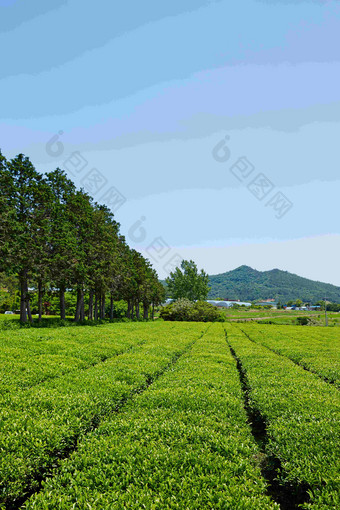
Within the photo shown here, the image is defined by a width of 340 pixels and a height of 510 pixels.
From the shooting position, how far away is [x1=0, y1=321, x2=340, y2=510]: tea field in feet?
16.6

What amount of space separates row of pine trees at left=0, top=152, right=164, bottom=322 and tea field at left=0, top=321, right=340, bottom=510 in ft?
64.1

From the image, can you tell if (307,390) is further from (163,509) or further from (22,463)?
(22,463)

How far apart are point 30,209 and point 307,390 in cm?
3178

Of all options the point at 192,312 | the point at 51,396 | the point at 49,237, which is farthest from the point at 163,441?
the point at 192,312

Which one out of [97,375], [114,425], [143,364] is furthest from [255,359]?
[114,425]

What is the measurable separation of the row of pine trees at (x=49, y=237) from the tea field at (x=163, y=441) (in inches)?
770

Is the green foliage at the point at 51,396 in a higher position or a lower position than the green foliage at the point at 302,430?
higher

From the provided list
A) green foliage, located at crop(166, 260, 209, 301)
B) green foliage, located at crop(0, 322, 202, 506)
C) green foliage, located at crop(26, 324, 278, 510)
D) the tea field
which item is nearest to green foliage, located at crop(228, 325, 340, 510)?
the tea field

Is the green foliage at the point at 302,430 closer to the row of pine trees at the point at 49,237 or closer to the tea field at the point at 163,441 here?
the tea field at the point at 163,441

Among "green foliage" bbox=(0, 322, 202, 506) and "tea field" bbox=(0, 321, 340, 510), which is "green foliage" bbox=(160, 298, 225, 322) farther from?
"tea field" bbox=(0, 321, 340, 510)

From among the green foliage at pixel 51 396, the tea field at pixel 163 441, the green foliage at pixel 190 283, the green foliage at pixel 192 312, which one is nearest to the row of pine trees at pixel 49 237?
the green foliage at pixel 51 396

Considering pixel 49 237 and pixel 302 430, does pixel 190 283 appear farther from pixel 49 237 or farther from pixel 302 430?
pixel 302 430

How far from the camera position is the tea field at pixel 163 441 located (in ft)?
16.6

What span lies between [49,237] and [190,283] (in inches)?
3186
